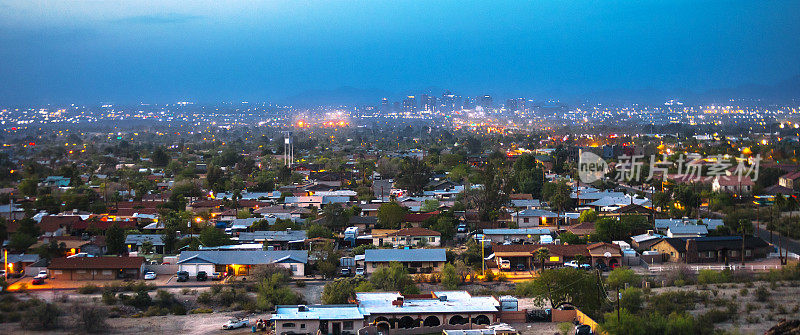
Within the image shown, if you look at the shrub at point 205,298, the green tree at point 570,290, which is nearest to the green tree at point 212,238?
the shrub at point 205,298

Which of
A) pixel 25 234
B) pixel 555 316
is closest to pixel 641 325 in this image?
pixel 555 316

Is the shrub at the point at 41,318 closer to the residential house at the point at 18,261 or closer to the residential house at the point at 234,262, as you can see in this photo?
the residential house at the point at 234,262

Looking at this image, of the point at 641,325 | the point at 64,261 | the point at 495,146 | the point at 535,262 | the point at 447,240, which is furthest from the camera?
the point at 495,146

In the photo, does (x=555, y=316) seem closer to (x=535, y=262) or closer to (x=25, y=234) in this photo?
(x=535, y=262)

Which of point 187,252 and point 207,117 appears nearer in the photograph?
point 187,252

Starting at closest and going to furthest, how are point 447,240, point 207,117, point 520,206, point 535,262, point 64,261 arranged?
point 64,261
point 535,262
point 447,240
point 520,206
point 207,117

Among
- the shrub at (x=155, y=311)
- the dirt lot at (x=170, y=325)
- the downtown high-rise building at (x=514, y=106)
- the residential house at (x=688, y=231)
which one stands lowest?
the dirt lot at (x=170, y=325)
